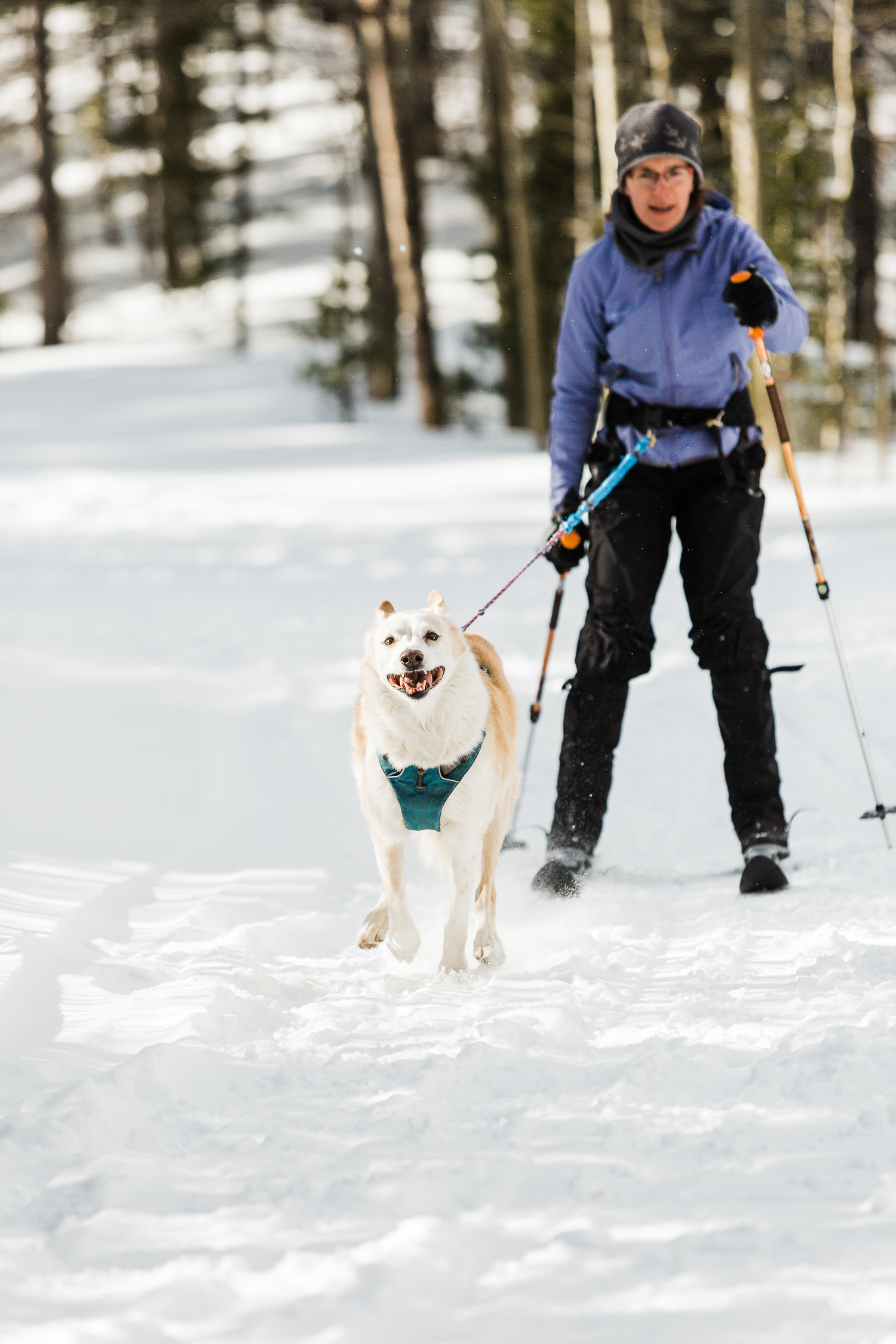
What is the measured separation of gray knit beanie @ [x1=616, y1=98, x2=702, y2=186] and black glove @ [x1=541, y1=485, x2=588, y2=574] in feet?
3.45

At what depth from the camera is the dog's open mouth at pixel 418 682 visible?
3268mm

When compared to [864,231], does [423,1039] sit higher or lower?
lower

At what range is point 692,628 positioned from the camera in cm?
398

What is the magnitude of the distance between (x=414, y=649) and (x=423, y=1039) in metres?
1.04

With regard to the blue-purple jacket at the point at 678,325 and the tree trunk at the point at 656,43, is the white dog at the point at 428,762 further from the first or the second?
the tree trunk at the point at 656,43

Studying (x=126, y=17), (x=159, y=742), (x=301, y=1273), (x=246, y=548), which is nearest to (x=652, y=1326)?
(x=301, y=1273)

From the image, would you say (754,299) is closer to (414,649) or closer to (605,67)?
(414,649)

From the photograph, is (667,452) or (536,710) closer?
(667,452)

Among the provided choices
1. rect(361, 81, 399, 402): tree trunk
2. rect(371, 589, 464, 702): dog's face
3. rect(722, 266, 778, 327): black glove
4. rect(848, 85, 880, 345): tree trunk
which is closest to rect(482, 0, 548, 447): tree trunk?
rect(361, 81, 399, 402): tree trunk

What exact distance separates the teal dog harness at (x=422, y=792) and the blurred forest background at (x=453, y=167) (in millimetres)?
10319

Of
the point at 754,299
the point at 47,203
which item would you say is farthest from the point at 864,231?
the point at 754,299

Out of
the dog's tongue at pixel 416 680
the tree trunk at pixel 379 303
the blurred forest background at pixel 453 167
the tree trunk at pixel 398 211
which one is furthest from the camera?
the tree trunk at pixel 379 303

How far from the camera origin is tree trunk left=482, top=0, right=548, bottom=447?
15641 millimetres

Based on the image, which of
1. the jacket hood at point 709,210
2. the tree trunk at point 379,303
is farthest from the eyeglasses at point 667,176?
the tree trunk at point 379,303
